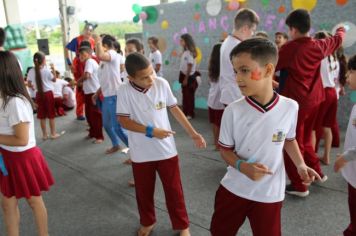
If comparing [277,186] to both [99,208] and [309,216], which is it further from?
[99,208]

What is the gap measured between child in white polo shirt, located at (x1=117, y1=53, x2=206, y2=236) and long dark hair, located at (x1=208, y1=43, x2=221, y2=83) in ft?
5.50

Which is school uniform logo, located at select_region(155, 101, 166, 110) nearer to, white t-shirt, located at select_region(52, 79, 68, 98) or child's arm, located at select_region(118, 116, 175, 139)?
child's arm, located at select_region(118, 116, 175, 139)

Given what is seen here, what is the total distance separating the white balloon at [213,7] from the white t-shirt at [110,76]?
2.26 metres

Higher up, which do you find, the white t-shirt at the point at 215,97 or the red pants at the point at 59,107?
the white t-shirt at the point at 215,97

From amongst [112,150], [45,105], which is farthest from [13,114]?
[45,105]

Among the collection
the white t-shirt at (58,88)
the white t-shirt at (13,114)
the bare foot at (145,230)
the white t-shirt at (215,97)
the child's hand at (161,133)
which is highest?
the white t-shirt at (13,114)

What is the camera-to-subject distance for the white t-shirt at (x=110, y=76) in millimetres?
3625

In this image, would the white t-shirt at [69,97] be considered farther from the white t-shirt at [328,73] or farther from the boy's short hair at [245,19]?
the white t-shirt at [328,73]

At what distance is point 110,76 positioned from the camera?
3645 millimetres

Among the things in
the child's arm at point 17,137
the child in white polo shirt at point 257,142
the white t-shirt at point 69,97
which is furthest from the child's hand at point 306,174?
the white t-shirt at point 69,97

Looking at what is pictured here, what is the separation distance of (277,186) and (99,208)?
1727 mm

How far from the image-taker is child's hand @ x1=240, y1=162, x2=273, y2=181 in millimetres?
1253

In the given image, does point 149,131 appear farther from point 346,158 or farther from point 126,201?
point 126,201

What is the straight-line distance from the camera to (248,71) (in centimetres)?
129
